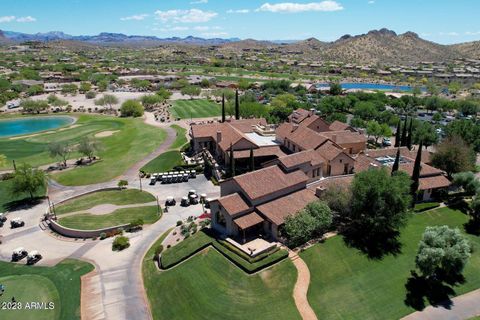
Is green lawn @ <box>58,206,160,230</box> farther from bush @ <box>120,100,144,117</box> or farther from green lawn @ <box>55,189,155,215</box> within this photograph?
Result: bush @ <box>120,100,144,117</box>

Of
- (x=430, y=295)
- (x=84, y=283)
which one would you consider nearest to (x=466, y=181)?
(x=430, y=295)

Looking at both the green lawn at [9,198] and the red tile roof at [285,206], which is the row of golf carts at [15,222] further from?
the red tile roof at [285,206]

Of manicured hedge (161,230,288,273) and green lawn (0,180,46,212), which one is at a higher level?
manicured hedge (161,230,288,273)

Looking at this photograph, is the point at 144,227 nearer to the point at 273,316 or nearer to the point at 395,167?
the point at 273,316

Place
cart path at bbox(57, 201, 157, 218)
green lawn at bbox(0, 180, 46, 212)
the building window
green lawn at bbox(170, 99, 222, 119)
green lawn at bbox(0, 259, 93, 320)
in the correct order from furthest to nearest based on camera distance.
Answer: green lawn at bbox(170, 99, 222, 119)
green lawn at bbox(0, 180, 46, 212)
cart path at bbox(57, 201, 157, 218)
the building window
green lawn at bbox(0, 259, 93, 320)

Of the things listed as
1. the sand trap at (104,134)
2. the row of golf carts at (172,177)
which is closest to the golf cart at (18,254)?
the row of golf carts at (172,177)

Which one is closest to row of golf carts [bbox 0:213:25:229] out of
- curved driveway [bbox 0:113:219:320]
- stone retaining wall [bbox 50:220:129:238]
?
curved driveway [bbox 0:113:219:320]
